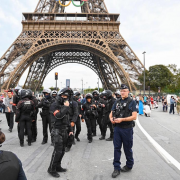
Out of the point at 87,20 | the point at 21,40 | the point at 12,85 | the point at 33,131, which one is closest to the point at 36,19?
the point at 21,40

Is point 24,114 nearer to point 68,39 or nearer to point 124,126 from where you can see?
point 124,126

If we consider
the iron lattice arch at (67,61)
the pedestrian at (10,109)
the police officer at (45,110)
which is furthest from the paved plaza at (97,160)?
the iron lattice arch at (67,61)

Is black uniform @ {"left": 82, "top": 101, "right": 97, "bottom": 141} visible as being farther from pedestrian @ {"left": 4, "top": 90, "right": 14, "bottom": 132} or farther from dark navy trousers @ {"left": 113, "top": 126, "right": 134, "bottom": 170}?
pedestrian @ {"left": 4, "top": 90, "right": 14, "bottom": 132}

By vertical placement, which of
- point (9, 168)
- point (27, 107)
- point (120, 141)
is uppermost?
point (27, 107)

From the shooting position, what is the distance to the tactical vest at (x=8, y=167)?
171cm

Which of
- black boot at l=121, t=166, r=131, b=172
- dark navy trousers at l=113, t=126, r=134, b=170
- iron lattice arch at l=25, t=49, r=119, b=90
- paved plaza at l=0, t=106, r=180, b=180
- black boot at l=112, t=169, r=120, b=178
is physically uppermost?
iron lattice arch at l=25, t=49, r=119, b=90

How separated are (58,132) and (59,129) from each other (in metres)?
0.06

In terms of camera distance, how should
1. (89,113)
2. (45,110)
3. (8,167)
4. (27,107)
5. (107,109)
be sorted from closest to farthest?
1. (8,167)
2. (27,107)
3. (45,110)
4. (89,113)
5. (107,109)

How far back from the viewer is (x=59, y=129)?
3.93 meters

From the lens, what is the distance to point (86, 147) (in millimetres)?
6090

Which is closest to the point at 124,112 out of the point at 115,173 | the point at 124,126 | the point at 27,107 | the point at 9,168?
the point at 124,126

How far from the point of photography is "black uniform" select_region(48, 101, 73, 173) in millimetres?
3826

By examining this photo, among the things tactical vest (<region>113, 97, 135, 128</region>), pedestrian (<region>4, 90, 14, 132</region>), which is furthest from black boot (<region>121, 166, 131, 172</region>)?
pedestrian (<region>4, 90, 14, 132</region>)

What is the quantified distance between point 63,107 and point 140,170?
1.96 metres
